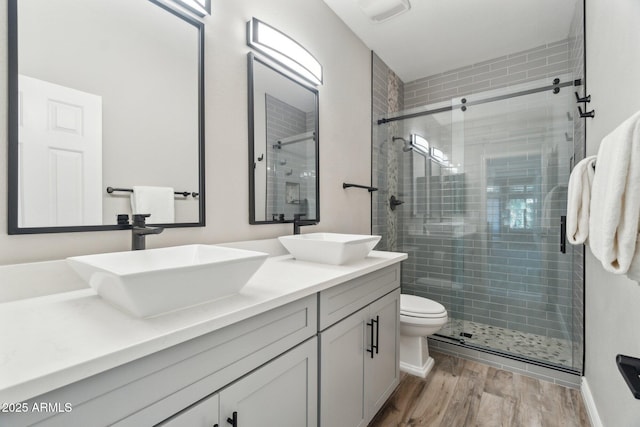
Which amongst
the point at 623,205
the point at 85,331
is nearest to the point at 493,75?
the point at 623,205

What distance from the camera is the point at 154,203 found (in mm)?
1145

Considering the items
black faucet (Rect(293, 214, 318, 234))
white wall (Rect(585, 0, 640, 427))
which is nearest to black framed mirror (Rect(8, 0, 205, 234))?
black faucet (Rect(293, 214, 318, 234))

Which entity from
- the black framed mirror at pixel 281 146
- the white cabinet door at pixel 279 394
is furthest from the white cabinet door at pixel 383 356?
the black framed mirror at pixel 281 146

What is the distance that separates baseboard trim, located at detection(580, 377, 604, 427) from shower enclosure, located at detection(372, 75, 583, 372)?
13 cm

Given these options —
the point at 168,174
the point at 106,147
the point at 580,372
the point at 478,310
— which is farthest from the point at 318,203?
the point at 580,372

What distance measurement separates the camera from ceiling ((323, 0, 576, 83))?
2100mm

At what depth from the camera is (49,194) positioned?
0.90 meters

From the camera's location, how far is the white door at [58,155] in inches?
33.9

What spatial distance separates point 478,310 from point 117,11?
2943 mm

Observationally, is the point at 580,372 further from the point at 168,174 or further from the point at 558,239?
the point at 168,174

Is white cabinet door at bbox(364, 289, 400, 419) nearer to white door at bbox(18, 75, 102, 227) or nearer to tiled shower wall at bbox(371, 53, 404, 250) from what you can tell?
tiled shower wall at bbox(371, 53, 404, 250)

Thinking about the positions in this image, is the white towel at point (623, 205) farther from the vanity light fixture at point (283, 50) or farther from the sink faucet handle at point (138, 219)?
the vanity light fixture at point (283, 50)

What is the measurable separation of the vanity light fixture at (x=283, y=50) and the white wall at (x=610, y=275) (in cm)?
141

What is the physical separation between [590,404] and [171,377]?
218 cm
